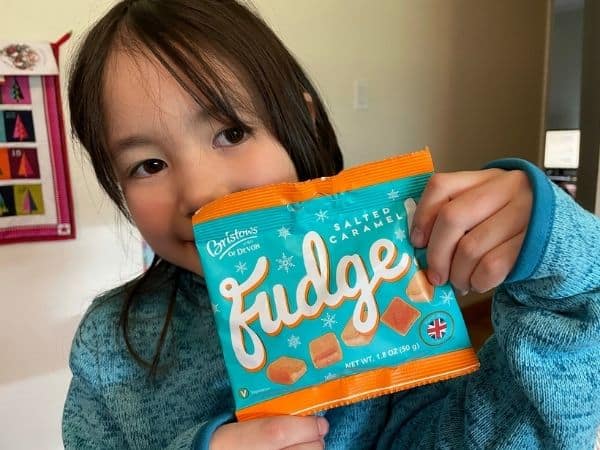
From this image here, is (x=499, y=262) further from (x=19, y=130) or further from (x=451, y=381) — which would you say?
(x=19, y=130)

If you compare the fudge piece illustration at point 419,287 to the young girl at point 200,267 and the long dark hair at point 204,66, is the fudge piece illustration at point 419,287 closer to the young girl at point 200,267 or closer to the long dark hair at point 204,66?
the young girl at point 200,267

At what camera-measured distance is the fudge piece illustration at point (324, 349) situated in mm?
450

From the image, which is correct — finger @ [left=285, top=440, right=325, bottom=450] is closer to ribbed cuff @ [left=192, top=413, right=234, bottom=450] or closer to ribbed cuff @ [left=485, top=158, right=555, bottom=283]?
ribbed cuff @ [left=192, top=413, right=234, bottom=450]

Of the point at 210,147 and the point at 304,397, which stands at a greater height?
the point at 210,147

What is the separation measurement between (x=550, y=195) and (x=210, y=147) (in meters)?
0.30

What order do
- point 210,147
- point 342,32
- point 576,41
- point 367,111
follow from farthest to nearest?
point 576,41 < point 367,111 < point 342,32 < point 210,147

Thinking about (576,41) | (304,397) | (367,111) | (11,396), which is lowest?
(11,396)

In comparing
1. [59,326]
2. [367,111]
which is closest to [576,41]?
[367,111]

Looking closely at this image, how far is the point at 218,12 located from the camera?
0.58m

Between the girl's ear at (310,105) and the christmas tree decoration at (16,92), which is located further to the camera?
the christmas tree decoration at (16,92)

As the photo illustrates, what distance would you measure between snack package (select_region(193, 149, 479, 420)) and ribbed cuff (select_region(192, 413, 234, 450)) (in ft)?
0.13

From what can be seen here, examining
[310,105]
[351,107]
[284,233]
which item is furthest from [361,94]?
[284,233]

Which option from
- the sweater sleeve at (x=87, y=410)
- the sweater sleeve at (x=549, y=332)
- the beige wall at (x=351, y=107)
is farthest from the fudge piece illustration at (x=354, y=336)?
the beige wall at (x=351, y=107)

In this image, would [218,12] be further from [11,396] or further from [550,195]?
[11,396]
